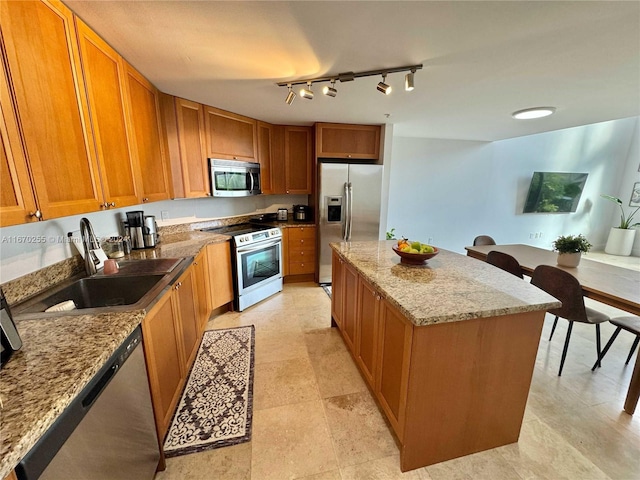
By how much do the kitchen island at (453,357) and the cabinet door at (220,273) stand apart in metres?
1.80

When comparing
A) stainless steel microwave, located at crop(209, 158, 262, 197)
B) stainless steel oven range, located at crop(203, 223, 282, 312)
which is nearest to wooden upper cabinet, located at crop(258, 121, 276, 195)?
stainless steel microwave, located at crop(209, 158, 262, 197)

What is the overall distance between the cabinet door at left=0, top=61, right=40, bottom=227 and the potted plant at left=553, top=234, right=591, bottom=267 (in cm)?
343

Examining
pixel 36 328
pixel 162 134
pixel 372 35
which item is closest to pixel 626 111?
pixel 372 35

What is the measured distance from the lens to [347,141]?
3.59 meters

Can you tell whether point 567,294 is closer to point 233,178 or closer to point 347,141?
point 347,141

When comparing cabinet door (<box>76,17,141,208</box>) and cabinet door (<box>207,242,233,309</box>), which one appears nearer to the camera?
cabinet door (<box>76,17,141,208</box>)

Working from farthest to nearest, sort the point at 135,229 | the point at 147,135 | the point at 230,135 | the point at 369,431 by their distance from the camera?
the point at 230,135
the point at 135,229
the point at 147,135
the point at 369,431

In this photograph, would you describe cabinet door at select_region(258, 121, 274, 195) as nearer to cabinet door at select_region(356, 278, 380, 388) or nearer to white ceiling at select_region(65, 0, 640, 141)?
white ceiling at select_region(65, 0, 640, 141)

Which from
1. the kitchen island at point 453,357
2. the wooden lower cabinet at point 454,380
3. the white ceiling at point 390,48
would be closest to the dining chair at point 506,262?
the kitchen island at point 453,357

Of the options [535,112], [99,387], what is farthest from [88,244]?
[535,112]

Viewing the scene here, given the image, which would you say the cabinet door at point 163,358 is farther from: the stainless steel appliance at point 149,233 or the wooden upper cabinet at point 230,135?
the wooden upper cabinet at point 230,135

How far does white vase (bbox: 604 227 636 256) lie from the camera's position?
563 cm

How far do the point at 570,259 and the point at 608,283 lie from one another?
1.32ft

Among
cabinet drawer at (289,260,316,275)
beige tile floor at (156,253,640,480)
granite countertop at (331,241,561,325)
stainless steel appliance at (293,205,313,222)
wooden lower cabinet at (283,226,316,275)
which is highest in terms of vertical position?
stainless steel appliance at (293,205,313,222)
